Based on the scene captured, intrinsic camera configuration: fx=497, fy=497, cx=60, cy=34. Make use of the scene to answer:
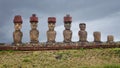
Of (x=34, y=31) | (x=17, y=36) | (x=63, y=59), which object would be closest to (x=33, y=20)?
(x=34, y=31)

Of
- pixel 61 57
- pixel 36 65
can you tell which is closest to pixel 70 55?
pixel 61 57

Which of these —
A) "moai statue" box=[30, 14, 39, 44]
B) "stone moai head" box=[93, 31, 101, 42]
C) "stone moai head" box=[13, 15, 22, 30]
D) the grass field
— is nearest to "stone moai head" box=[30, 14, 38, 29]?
"moai statue" box=[30, 14, 39, 44]

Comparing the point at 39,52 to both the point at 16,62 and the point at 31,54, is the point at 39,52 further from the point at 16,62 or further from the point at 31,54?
the point at 16,62

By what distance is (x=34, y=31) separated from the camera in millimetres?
33906

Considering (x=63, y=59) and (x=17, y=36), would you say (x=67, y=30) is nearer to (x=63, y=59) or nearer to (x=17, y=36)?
(x=17, y=36)

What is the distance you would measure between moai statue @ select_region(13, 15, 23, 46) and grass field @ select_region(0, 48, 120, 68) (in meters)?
3.48

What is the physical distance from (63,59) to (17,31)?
275 inches

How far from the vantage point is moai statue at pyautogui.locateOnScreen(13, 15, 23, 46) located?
110 feet

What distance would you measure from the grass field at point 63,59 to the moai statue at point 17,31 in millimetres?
3481

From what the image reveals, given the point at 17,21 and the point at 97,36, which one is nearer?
the point at 17,21

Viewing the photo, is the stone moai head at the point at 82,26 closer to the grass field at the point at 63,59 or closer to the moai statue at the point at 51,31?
the moai statue at the point at 51,31

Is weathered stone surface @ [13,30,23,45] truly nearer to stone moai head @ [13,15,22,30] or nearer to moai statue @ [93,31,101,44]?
stone moai head @ [13,15,22,30]

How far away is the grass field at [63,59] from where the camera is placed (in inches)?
1037

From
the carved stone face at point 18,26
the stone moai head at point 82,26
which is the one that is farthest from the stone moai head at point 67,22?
the carved stone face at point 18,26
